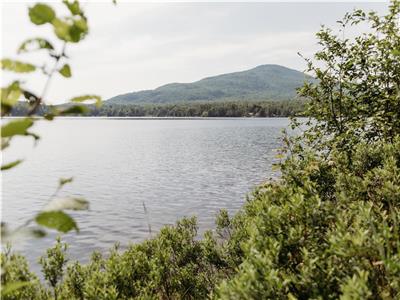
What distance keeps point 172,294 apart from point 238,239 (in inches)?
73.6

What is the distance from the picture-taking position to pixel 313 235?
4152 mm

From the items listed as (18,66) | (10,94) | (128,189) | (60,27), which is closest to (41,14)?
(60,27)

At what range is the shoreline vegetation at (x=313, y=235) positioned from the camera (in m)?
3.37

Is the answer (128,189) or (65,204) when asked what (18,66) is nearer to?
(65,204)

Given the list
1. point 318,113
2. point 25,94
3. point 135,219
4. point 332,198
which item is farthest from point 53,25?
point 135,219

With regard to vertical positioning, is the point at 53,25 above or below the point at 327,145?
above

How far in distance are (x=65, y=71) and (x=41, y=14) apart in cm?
24

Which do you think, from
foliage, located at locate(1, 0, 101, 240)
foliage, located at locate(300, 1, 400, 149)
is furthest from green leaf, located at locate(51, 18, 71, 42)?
foliage, located at locate(300, 1, 400, 149)

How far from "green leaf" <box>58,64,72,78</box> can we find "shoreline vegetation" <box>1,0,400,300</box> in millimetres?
448

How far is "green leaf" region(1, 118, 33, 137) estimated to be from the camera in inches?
46.8

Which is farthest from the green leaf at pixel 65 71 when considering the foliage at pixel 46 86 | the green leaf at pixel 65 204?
the green leaf at pixel 65 204

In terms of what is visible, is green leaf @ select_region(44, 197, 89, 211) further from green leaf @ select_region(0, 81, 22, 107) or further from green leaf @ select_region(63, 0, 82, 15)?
green leaf @ select_region(63, 0, 82, 15)

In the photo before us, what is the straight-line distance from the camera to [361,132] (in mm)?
11219

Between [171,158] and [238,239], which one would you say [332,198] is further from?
[171,158]
